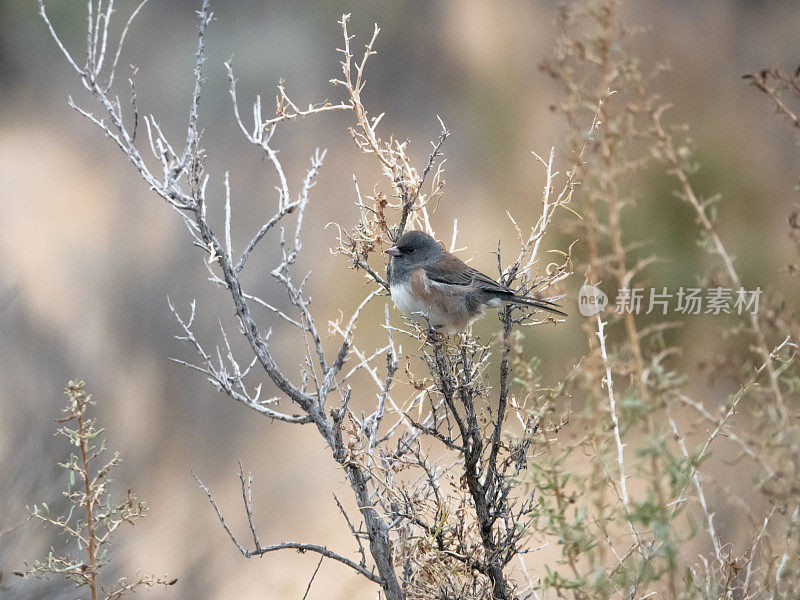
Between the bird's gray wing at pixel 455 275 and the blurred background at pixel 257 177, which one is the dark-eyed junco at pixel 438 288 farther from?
the blurred background at pixel 257 177

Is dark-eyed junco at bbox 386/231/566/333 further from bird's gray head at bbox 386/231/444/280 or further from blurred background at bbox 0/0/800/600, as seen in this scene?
blurred background at bbox 0/0/800/600

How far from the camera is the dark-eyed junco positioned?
1.67 meters

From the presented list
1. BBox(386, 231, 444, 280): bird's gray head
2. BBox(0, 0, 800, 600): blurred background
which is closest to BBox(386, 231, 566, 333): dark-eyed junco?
BBox(386, 231, 444, 280): bird's gray head

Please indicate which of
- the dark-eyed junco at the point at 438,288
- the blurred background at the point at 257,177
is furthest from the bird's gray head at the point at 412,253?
Result: the blurred background at the point at 257,177

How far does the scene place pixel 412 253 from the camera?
167 cm

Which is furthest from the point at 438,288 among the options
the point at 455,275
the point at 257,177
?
the point at 257,177

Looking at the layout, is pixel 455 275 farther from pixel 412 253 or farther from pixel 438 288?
pixel 412 253

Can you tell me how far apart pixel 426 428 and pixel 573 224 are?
0.64m

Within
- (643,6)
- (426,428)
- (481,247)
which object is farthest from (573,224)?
(643,6)

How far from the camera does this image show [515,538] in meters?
1.24

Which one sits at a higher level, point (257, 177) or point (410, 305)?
point (257, 177)

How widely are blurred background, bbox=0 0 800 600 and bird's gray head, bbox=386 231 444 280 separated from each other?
197 cm

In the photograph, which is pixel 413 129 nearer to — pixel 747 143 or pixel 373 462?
pixel 747 143

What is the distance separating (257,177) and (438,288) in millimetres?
2583
